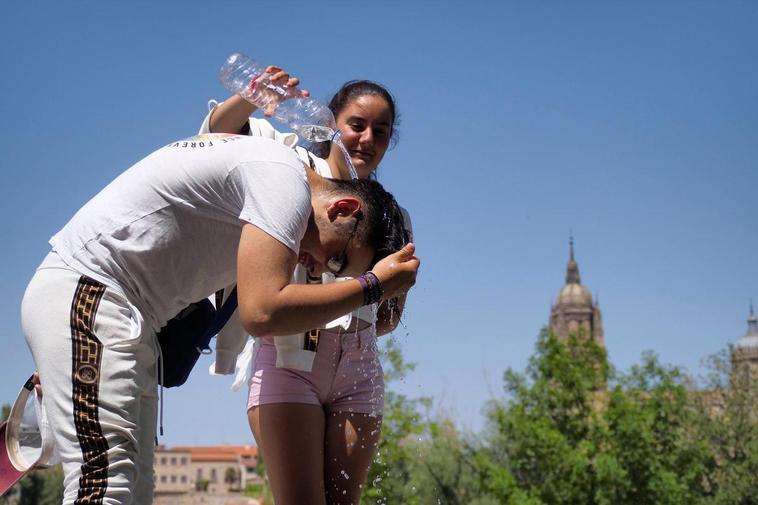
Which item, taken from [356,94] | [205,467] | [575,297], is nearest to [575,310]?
[575,297]

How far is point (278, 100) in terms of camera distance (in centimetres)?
374

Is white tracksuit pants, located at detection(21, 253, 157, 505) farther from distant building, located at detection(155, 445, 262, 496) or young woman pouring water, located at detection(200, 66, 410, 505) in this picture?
distant building, located at detection(155, 445, 262, 496)

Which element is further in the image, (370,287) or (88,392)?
(370,287)

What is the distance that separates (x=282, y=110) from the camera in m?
3.81

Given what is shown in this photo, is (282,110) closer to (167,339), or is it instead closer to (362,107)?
(362,107)

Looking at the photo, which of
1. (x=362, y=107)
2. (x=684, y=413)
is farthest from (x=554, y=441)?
(x=362, y=107)

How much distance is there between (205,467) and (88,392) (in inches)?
5249

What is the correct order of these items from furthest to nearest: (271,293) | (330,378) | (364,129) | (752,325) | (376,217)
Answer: (752,325), (364,129), (330,378), (376,217), (271,293)

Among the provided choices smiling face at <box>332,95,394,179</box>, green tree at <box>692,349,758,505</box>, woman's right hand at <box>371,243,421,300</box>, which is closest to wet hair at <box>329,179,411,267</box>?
woman's right hand at <box>371,243,421,300</box>

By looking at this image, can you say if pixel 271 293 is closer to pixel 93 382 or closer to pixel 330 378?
pixel 93 382

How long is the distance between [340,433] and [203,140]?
4.18 feet

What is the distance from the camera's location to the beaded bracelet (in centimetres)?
296

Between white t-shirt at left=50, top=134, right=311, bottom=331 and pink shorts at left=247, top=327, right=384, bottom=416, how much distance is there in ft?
2.65

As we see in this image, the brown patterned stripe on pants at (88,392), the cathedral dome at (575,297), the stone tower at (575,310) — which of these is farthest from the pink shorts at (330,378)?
the cathedral dome at (575,297)
